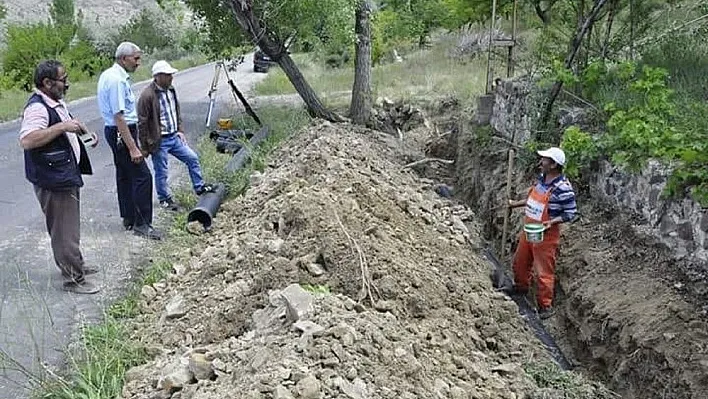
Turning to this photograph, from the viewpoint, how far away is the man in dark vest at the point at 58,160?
17.4ft

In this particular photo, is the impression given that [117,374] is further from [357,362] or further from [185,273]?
[185,273]

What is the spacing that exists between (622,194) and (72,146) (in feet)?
17.4

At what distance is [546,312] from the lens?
24.3 feet

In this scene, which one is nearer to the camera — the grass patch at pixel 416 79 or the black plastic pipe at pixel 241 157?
the black plastic pipe at pixel 241 157

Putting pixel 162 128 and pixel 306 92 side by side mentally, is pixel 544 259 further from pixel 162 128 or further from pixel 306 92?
pixel 306 92

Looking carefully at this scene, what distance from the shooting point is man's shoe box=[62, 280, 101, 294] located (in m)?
5.65

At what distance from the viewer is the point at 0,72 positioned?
27.8 meters

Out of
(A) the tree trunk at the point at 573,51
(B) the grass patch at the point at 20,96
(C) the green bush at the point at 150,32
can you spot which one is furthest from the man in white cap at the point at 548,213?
(C) the green bush at the point at 150,32

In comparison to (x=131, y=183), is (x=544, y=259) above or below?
below

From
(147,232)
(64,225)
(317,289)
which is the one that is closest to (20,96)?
(147,232)

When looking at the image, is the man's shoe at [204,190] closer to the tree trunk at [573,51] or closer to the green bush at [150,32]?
the tree trunk at [573,51]

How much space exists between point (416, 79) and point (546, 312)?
1135 centimetres

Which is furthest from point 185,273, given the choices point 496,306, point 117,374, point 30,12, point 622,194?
point 30,12

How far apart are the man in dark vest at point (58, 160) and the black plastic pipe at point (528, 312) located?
412 cm
